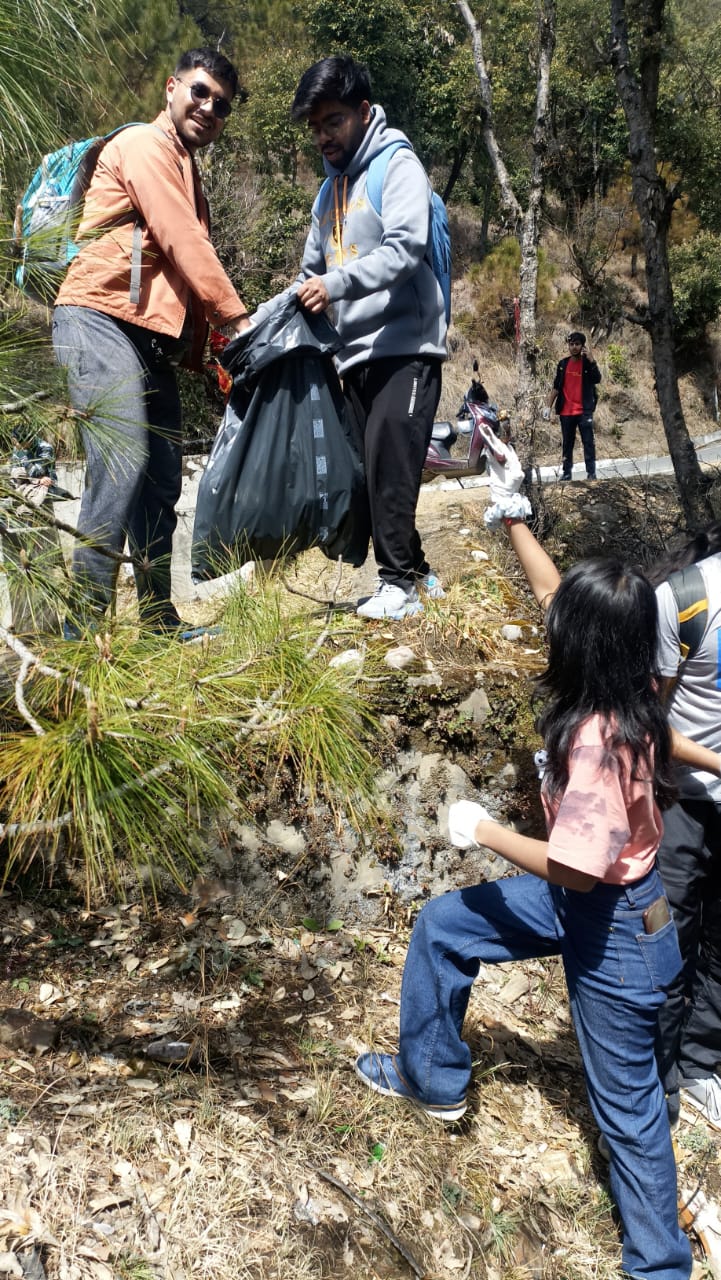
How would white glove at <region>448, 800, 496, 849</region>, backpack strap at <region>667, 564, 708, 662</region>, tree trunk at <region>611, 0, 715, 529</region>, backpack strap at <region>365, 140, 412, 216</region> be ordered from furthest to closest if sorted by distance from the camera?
tree trunk at <region>611, 0, 715, 529</region> → backpack strap at <region>365, 140, 412, 216</region> → backpack strap at <region>667, 564, 708, 662</region> → white glove at <region>448, 800, 496, 849</region>

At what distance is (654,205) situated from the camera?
429 centimetres

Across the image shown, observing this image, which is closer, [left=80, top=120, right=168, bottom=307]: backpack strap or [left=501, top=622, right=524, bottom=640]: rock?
[left=80, top=120, right=168, bottom=307]: backpack strap

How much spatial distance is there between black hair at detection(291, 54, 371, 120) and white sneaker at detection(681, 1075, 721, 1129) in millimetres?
2677

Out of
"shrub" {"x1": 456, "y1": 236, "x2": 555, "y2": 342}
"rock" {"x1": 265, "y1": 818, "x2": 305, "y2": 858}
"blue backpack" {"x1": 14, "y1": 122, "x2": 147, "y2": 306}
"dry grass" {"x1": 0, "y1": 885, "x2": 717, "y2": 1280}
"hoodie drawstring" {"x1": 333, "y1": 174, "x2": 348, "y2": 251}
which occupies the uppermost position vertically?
"shrub" {"x1": 456, "y1": 236, "x2": 555, "y2": 342}

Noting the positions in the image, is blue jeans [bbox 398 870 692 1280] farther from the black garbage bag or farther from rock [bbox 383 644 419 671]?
the black garbage bag

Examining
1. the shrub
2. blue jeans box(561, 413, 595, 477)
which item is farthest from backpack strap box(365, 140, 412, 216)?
the shrub

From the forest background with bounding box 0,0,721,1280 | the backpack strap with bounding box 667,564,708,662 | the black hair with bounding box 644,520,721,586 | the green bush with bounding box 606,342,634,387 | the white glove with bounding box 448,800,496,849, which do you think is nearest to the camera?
the forest background with bounding box 0,0,721,1280

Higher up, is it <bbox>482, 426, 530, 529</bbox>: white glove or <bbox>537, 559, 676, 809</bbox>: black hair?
<bbox>482, 426, 530, 529</bbox>: white glove

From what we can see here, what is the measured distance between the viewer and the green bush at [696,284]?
19078mm

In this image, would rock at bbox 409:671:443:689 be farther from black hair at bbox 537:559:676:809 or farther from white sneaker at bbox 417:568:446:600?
black hair at bbox 537:559:676:809

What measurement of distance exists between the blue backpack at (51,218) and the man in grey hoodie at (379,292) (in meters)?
0.61

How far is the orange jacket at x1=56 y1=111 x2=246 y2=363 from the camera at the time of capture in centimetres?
215

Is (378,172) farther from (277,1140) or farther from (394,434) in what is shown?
(277,1140)

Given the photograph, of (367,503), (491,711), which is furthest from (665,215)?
(491,711)
